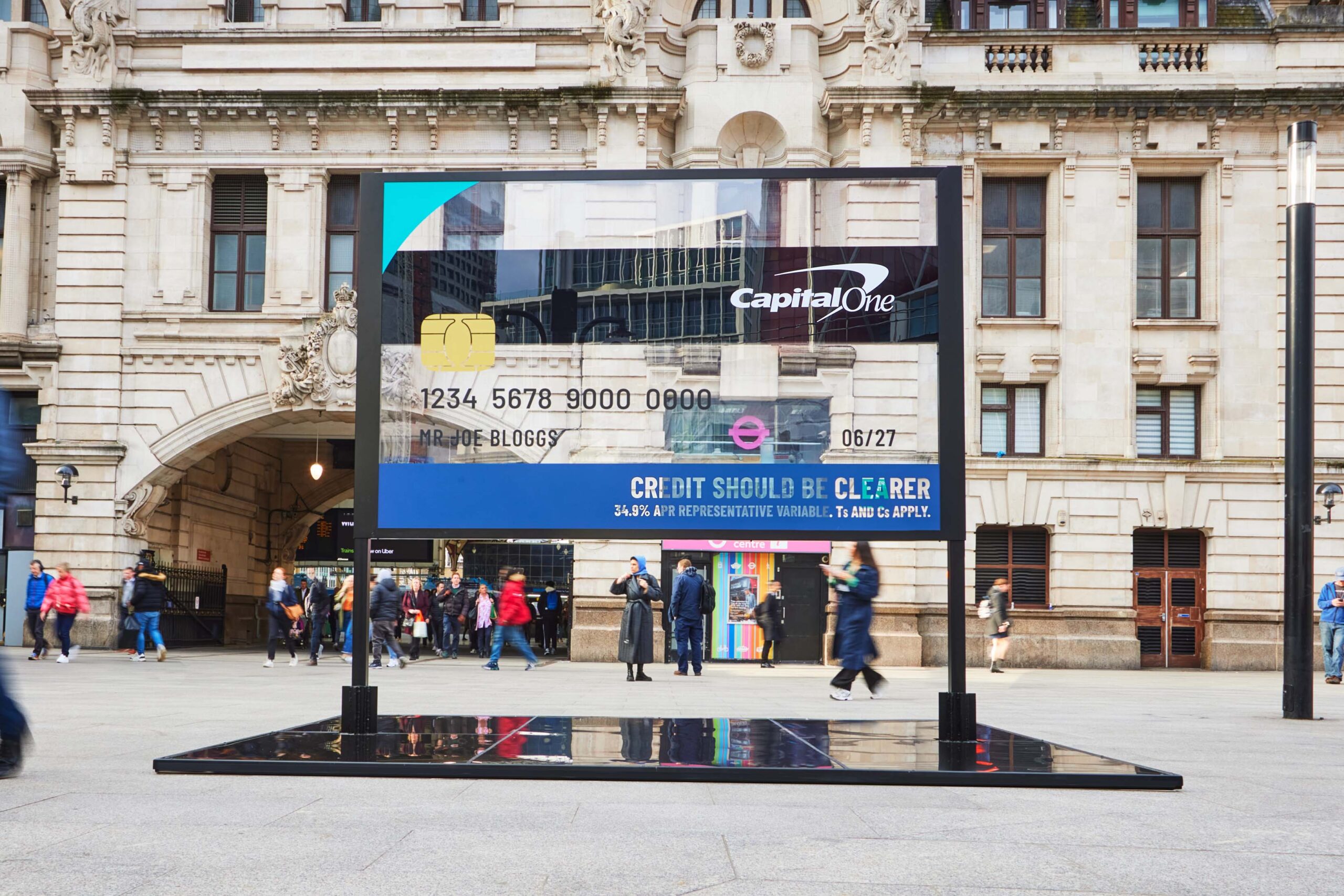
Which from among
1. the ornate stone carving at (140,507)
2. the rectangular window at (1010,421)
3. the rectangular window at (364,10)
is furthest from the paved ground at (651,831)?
the rectangular window at (364,10)

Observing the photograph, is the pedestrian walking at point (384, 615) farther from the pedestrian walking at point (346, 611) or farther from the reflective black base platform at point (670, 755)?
the reflective black base platform at point (670, 755)

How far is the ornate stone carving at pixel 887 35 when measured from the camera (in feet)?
94.2

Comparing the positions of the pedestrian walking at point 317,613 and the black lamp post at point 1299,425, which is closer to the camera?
the black lamp post at point 1299,425

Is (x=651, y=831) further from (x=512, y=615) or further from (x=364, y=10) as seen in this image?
(x=364, y=10)

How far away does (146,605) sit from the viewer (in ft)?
82.4

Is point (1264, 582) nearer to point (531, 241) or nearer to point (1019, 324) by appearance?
point (1019, 324)

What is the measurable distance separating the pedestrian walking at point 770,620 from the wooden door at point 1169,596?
26.0ft

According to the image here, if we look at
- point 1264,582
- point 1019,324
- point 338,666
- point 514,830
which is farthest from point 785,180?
point 1264,582

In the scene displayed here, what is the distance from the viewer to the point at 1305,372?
14.3 m

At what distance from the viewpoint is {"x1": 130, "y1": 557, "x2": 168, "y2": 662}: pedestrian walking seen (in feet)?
81.7

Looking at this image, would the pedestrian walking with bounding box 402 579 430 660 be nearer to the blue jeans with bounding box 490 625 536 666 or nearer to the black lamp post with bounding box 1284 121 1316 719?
the blue jeans with bounding box 490 625 536 666

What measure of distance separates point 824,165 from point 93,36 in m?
15.4

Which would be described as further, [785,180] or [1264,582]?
[1264,582]

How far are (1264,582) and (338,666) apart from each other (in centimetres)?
1838
